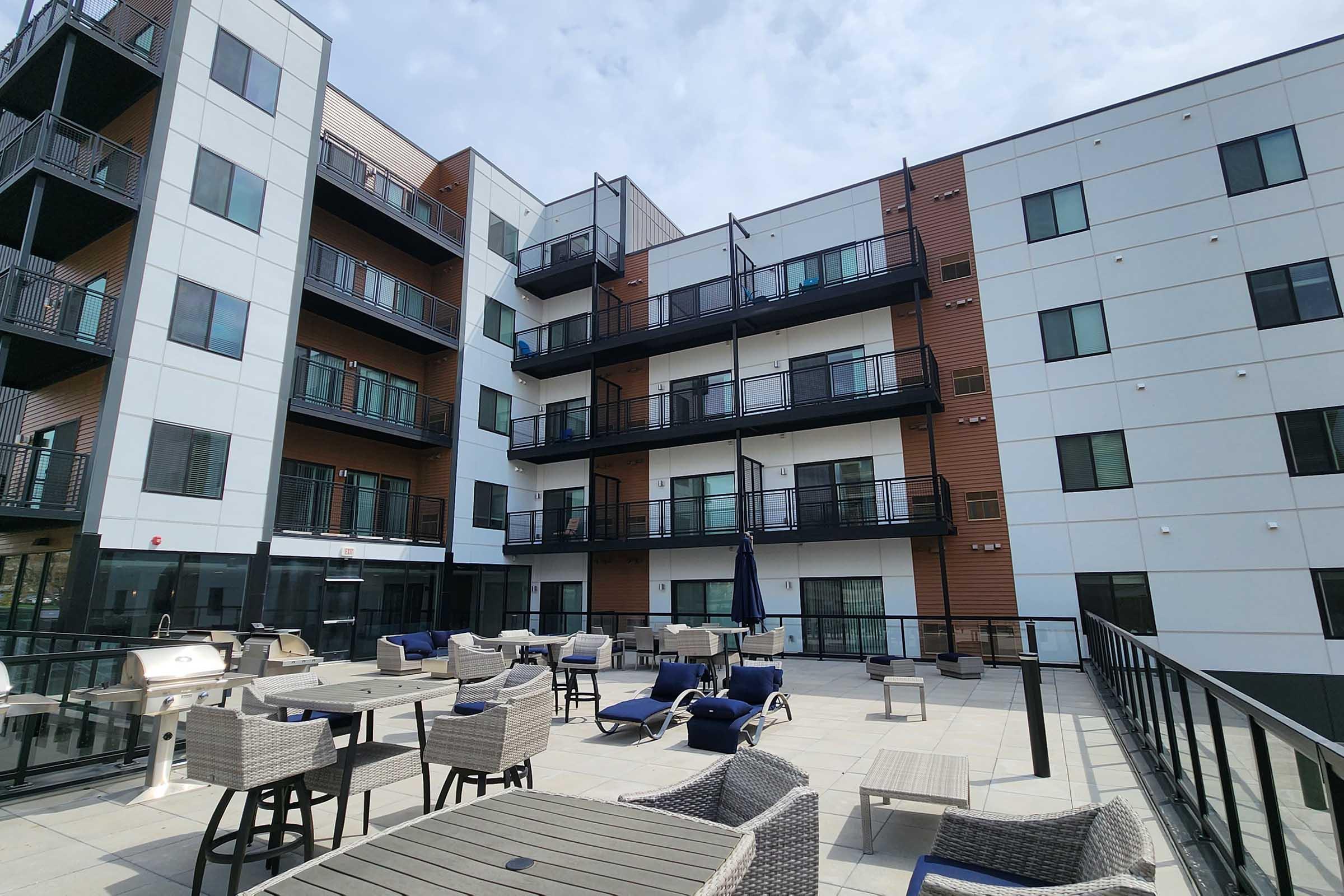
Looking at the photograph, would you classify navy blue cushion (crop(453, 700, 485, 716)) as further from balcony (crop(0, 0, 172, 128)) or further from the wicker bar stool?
balcony (crop(0, 0, 172, 128))

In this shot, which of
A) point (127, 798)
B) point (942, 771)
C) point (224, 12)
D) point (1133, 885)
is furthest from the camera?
point (224, 12)

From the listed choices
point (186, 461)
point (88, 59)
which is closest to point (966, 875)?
point (186, 461)

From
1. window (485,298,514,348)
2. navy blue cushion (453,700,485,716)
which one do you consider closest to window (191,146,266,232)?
window (485,298,514,348)

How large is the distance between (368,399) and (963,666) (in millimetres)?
14810

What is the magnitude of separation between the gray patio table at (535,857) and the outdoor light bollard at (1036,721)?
4253mm

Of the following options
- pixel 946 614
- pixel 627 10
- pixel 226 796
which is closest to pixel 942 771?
pixel 226 796

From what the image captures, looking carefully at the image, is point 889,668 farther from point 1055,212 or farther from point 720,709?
point 1055,212

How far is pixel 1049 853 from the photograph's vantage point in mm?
2875

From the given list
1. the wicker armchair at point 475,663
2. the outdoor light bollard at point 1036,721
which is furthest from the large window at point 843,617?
the outdoor light bollard at point 1036,721

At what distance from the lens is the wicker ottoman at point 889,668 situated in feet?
34.3

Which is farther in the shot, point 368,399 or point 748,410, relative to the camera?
point 748,410

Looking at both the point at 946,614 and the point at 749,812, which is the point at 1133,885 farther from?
the point at 946,614

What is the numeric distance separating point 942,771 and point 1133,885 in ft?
9.41

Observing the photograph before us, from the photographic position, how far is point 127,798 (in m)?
5.25
